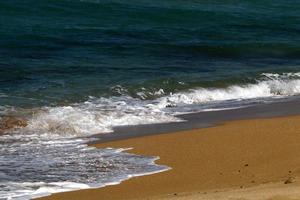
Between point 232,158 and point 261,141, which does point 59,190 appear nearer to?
point 232,158

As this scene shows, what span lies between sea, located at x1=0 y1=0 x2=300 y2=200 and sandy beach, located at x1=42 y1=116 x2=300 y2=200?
0.36 m

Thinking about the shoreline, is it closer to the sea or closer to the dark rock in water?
the sea

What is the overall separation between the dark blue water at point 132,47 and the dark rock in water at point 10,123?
122cm

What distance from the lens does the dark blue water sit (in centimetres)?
1669

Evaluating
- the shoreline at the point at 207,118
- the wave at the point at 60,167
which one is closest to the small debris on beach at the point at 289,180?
the wave at the point at 60,167

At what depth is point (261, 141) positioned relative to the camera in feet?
38.4

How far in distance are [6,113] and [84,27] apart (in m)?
11.8

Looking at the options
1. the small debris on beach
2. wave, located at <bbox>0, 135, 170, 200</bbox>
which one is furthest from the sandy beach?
wave, located at <bbox>0, 135, 170, 200</bbox>

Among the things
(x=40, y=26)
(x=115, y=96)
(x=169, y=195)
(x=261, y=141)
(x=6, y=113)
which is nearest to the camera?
(x=169, y=195)

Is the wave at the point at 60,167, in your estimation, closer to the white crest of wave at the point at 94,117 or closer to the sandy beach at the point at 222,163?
the sandy beach at the point at 222,163

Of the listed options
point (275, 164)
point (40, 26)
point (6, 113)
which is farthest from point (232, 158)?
point (40, 26)

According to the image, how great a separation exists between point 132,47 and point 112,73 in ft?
12.8

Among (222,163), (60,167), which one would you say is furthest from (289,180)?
(60,167)

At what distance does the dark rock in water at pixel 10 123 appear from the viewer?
12.5 meters
